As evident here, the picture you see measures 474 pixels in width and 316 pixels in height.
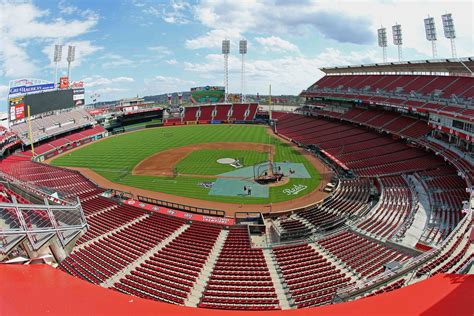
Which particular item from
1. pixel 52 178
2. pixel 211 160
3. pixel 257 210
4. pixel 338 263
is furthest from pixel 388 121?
pixel 52 178

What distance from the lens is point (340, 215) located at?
31.7 m

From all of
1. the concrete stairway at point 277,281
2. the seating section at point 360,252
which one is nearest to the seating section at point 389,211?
the seating section at point 360,252

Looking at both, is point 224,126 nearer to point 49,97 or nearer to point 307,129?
point 307,129

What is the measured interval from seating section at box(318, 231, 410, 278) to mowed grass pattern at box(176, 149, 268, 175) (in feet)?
87.6

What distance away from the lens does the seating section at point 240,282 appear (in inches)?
728

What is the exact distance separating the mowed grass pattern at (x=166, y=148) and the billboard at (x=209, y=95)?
25.4 meters

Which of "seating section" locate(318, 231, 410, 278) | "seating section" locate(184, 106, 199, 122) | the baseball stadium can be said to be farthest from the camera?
"seating section" locate(184, 106, 199, 122)

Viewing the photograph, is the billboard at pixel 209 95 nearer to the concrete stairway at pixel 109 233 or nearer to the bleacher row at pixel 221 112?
the bleacher row at pixel 221 112

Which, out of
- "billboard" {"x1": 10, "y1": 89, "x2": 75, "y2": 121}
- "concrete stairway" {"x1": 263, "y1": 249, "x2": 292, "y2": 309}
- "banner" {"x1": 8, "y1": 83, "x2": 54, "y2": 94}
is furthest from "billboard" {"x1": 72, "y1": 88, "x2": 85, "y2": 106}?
"concrete stairway" {"x1": 263, "y1": 249, "x2": 292, "y2": 309}

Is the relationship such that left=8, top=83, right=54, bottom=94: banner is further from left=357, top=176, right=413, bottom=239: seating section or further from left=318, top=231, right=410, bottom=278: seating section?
left=357, top=176, right=413, bottom=239: seating section

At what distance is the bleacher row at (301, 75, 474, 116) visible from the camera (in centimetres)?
4774

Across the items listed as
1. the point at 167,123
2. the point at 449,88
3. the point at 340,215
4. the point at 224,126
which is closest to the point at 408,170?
the point at 340,215

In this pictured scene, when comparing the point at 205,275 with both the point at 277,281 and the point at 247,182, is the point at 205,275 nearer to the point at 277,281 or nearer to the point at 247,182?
the point at 277,281

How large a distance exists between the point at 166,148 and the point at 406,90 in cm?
→ 5150
